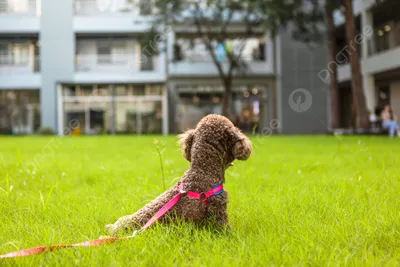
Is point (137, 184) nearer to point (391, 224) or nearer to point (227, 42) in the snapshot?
point (391, 224)

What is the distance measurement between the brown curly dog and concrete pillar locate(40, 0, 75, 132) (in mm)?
30320

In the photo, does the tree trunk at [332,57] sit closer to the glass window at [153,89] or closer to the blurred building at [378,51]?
the blurred building at [378,51]

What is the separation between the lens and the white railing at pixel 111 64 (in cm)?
3128

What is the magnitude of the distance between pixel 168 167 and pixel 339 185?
2769 mm

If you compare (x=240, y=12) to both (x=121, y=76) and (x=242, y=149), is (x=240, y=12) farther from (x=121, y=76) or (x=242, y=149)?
(x=242, y=149)

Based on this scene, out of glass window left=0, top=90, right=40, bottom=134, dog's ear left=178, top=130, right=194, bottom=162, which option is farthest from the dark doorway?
dog's ear left=178, top=130, right=194, bottom=162

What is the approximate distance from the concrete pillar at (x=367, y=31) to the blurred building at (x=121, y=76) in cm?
423

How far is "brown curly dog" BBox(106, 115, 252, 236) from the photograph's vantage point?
259 centimetres

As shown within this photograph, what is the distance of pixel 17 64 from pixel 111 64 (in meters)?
6.98

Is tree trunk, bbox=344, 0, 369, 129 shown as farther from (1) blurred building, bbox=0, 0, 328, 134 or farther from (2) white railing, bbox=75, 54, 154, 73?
(2) white railing, bbox=75, 54, 154, 73

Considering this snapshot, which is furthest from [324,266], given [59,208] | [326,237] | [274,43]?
[274,43]

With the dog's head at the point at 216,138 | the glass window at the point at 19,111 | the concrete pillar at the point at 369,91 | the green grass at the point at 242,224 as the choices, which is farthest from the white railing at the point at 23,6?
the dog's head at the point at 216,138

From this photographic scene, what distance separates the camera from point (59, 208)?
136 inches

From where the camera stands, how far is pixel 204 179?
8.53ft
